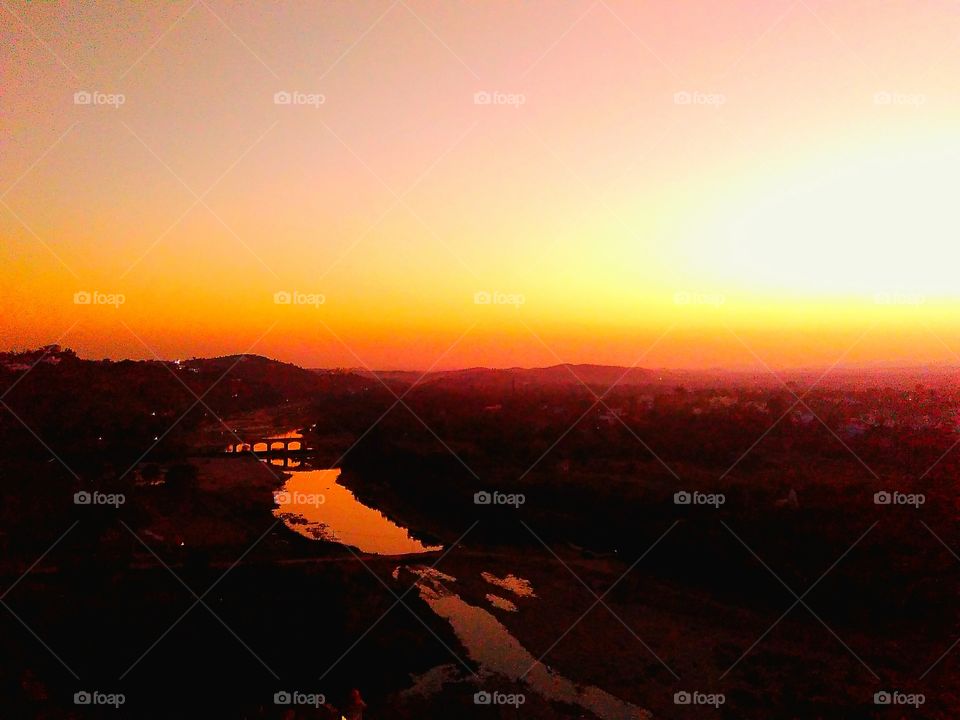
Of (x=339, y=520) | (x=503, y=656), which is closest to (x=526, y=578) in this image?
(x=503, y=656)

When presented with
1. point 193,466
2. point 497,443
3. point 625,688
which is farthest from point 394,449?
point 625,688

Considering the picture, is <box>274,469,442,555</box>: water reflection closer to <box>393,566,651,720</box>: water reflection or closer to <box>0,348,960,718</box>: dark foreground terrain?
<box>0,348,960,718</box>: dark foreground terrain

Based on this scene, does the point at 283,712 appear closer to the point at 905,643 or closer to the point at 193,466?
the point at 905,643

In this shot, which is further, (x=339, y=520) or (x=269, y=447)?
(x=269, y=447)

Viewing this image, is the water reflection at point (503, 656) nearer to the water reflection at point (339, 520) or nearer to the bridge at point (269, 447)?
the water reflection at point (339, 520)

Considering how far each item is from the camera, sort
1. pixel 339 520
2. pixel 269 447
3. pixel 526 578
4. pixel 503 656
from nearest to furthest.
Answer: pixel 503 656, pixel 526 578, pixel 339 520, pixel 269 447

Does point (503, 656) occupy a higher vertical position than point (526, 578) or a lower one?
lower

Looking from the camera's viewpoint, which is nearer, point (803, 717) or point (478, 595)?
point (803, 717)

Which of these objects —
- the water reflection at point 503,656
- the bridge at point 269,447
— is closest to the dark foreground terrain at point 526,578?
the water reflection at point 503,656

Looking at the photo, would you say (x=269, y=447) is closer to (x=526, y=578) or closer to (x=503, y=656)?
(x=526, y=578)
